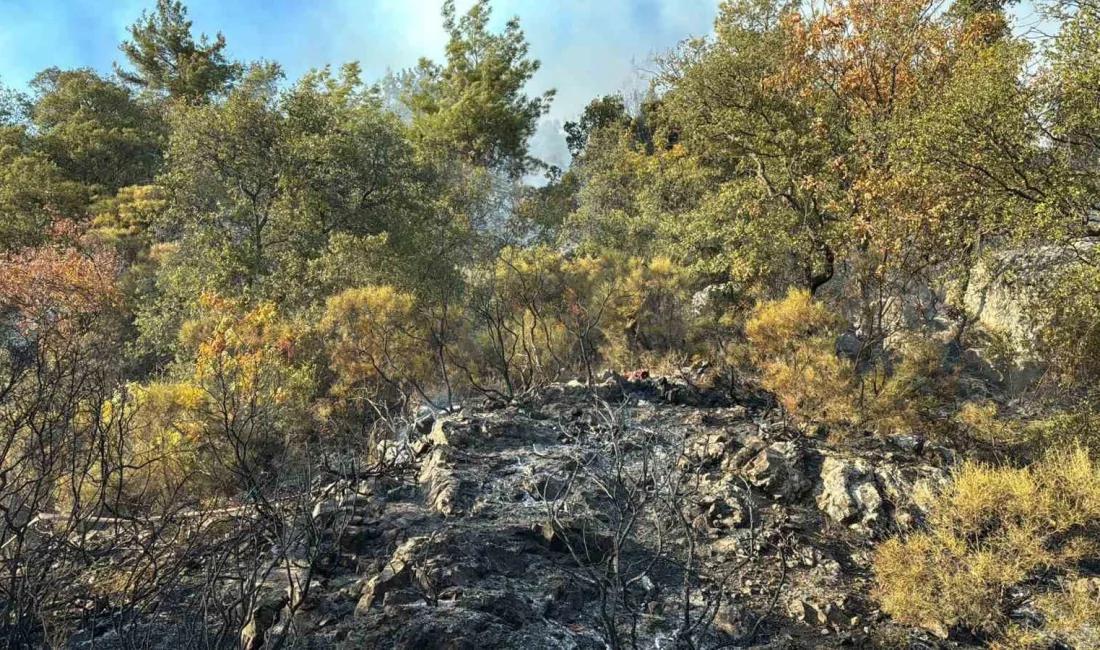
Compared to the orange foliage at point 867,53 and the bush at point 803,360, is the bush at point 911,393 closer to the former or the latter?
the bush at point 803,360

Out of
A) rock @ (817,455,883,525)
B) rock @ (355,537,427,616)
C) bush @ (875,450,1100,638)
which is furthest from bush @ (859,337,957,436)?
rock @ (355,537,427,616)

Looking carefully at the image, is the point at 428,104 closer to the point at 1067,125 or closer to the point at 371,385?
the point at 371,385

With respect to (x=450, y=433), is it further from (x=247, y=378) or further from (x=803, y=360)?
(x=803, y=360)

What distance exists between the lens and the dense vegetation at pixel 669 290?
4770 mm

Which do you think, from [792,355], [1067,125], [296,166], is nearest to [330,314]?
[296,166]

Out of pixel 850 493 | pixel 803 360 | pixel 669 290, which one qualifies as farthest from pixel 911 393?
pixel 669 290

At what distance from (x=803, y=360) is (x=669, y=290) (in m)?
3.88

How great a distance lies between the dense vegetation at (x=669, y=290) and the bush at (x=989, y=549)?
23 millimetres

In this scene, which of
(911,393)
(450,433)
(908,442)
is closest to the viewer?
(908,442)

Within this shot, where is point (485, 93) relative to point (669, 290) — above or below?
above

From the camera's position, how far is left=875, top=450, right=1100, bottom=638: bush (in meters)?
4.39

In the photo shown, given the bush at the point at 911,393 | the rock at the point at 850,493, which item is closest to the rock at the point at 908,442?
the bush at the point at 911,393

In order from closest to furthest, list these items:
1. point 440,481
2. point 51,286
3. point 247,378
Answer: point 440,481, point 247,378, point 51,286

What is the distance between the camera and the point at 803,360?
8086mm
